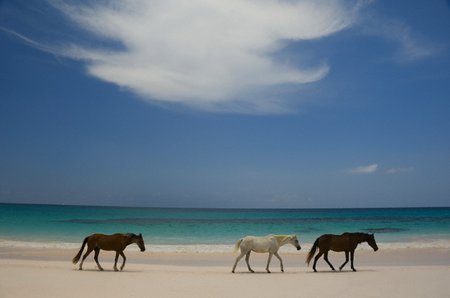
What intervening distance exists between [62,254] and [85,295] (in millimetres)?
9925

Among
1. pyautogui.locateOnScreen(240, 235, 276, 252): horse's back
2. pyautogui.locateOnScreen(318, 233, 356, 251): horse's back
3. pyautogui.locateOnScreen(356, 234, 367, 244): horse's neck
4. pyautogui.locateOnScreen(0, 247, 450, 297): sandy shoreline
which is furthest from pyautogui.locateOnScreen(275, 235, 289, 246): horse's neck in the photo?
pyautogui.locateOnScreen(356, 234, 367, 244): horse's neck

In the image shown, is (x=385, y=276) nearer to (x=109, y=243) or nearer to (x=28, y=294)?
(x=109, y=243)

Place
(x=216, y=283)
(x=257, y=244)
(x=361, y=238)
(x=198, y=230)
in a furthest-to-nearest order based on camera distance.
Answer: (x=198, y=230)
(x=361, y=238)
(x=257, y=244)
(x=216, y=283)

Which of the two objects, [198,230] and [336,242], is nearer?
[336,242]

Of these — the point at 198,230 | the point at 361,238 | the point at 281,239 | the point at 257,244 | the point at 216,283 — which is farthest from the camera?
the point at 198,230

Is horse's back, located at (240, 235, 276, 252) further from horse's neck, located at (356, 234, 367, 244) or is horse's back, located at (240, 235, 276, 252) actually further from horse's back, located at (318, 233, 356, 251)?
horse's neck, located at (356, 234, 367, 244)

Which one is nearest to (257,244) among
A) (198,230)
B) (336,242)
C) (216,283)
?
(336,242)

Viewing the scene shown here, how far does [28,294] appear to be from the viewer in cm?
759

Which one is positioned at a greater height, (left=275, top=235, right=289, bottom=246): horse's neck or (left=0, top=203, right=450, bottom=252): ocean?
(left=275, top=235, right=289, bottom=246): horse's neck

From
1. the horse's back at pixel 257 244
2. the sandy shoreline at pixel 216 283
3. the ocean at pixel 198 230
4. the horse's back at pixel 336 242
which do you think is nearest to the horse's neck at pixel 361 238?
the horse's back at pixel 336 242

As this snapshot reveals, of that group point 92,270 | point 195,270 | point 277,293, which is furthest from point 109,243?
point 277,293

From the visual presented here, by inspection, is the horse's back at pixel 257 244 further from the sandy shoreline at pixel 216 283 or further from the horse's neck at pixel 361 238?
the horse's neck at pixel 361 238

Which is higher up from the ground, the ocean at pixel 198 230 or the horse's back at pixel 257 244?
the horse's back at pixel 257 244

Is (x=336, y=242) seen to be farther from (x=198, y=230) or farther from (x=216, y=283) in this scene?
(x=198, y=230)
